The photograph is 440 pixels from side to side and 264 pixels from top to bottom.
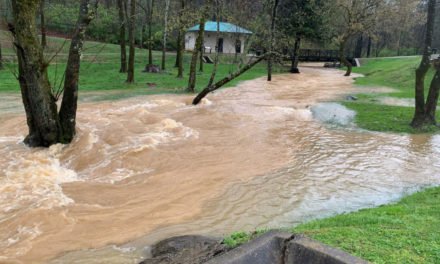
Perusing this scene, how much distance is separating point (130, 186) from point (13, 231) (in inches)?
94.9

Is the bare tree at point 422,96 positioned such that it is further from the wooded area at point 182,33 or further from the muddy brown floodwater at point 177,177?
the muddy brown floodwater at point 177,177

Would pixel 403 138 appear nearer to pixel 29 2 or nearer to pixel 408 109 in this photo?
pixel 408 109

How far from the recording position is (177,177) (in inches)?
339

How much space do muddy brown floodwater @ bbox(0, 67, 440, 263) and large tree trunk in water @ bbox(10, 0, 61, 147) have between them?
45cm

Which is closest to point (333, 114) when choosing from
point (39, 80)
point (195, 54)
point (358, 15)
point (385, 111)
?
point (385, 111)

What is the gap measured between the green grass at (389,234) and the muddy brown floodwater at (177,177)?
1208 mm

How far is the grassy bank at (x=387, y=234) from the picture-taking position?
3.90m

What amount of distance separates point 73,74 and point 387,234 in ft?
26.1

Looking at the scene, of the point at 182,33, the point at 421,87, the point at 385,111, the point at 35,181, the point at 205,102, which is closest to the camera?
the point at 35,181

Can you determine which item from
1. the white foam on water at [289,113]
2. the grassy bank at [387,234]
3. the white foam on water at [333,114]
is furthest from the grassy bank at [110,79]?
the grassy bank at [387,234]

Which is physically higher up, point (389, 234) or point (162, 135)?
point (389, 234)

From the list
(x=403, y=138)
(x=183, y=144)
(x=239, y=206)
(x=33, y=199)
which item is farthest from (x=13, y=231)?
(x=403, y=138)

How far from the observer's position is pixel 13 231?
6012mm

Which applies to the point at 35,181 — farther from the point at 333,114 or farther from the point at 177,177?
the point at 333,114
